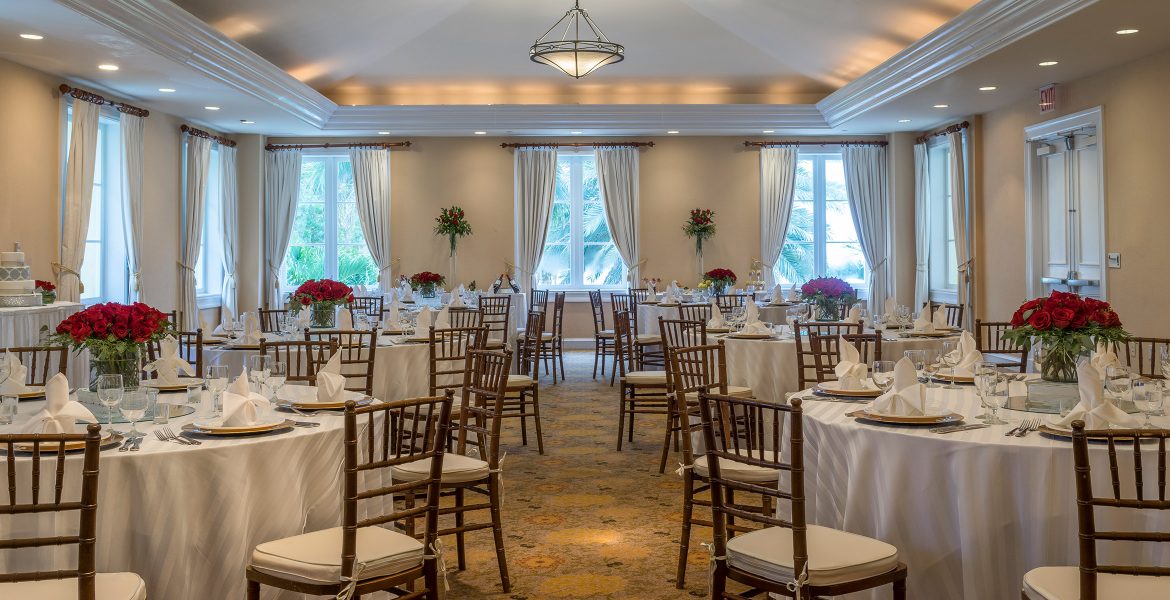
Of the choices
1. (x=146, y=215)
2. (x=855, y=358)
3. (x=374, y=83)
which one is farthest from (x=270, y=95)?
(x=855, y=358)

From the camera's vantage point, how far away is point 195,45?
8180 mm

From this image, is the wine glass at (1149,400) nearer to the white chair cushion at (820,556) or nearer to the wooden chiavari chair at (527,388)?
the white chair cushion at (820,556)

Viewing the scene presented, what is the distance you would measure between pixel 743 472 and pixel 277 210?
11.4m

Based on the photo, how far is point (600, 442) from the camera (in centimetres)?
750

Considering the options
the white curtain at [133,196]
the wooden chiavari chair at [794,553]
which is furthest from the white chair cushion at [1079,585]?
the white curtain at [133,196]

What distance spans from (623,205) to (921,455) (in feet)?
36.9

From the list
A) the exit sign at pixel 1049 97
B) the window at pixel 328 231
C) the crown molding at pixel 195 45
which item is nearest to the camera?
the crown molding at pixel 195 45

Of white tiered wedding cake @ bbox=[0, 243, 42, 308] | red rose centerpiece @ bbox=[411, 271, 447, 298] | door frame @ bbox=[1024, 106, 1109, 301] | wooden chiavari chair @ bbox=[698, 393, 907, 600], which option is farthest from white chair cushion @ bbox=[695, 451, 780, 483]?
red rose centerpiece @ bbox=[411, 271, 447, 298]

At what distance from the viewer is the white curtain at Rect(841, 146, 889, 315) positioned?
46.4 ft

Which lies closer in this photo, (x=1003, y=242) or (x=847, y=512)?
(x=847, y=512)

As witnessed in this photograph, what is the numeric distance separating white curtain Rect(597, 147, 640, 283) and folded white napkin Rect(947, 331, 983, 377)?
9584 mm

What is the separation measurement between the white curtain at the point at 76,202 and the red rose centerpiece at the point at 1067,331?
834 cm

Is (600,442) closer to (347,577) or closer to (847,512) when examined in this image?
(847,512)

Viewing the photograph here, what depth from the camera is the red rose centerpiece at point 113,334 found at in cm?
370
